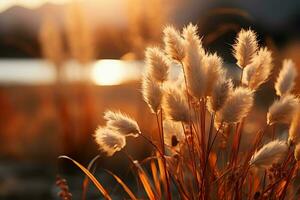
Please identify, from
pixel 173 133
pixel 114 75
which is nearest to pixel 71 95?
pixel 173 133

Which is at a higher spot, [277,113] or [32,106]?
[32,106]

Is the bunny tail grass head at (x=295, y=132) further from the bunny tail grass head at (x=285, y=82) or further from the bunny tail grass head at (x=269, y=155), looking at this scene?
the bunny tail grass head at (x=269, y=155)

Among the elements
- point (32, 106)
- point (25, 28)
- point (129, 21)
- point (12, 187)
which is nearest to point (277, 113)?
point (129, 21)

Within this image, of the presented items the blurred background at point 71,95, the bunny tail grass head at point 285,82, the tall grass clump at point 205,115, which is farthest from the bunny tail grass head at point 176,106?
the blurred background at point 71,95

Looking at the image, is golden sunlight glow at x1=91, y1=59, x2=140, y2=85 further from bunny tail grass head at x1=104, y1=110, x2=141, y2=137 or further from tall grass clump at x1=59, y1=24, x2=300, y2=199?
bunny tail grass head at x1=104, y1=110, x2=141, y2=137

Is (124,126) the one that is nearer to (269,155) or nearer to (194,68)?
(194,68)

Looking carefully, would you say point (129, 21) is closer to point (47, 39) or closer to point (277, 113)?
point (47, 39)

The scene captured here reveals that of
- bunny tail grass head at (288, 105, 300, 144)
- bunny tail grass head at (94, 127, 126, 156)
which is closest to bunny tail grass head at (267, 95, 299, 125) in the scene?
bunny tail grass head at (288, 105, 300, 144)
